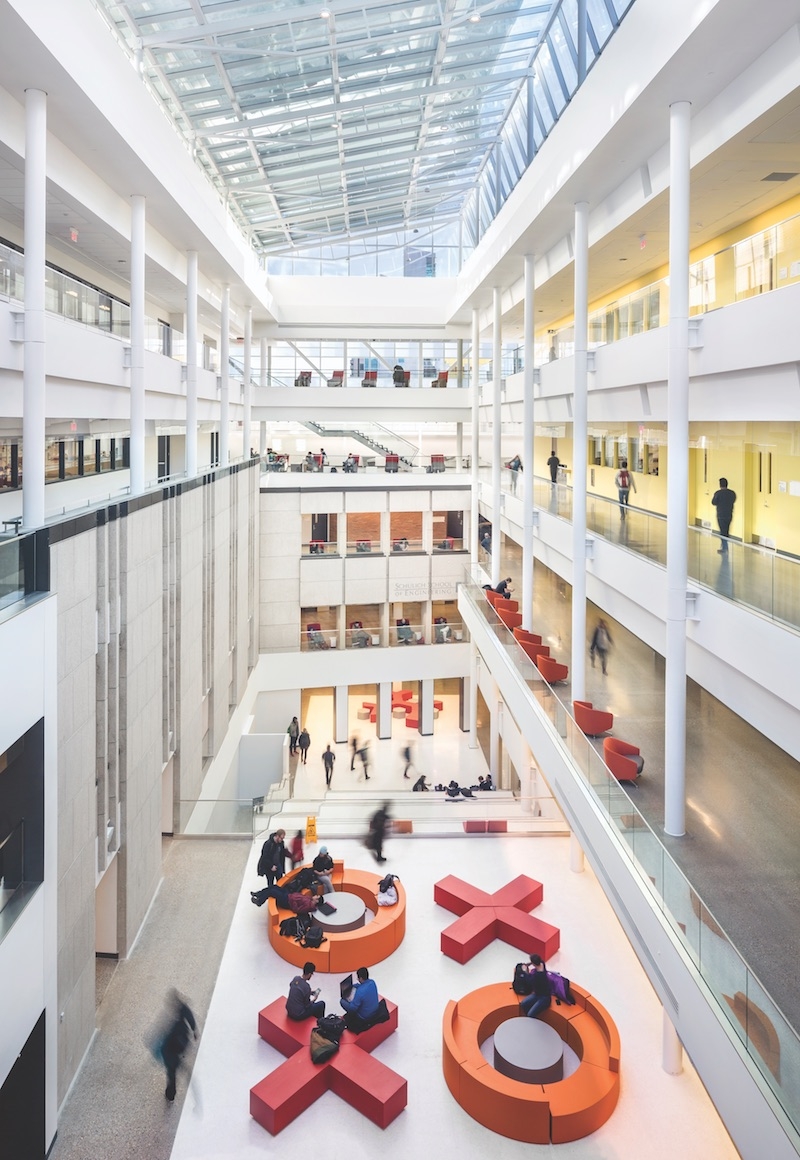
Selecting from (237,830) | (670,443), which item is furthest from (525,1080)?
(237,830)

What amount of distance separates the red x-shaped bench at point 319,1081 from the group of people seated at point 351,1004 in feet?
0.30

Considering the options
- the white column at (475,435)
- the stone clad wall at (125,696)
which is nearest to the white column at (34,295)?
the stone clad wall at (125,696)

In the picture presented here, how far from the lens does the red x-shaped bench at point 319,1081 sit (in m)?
7.60

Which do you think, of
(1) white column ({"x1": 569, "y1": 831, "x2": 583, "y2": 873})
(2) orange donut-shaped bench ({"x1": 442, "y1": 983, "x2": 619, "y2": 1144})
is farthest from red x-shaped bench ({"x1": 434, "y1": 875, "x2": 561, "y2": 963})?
(2) orange donut-shaped bench ({"x1": 442, "y1": 983, "x2": 619, "y2": 1144})

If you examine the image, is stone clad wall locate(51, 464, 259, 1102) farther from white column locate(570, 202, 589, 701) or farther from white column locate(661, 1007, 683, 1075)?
white column locate(661, 1007, 683, 1075)

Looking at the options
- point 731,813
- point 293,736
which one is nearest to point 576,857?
point 731,813

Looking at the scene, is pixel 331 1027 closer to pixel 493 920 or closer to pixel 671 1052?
pixel 493 920

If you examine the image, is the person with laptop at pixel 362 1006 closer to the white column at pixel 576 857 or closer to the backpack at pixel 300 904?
the backpack at pixel 300 904

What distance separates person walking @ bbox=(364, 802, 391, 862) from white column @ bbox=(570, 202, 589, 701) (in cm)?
367

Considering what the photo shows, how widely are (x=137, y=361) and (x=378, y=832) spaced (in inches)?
290

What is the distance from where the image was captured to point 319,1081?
8000 millimetres

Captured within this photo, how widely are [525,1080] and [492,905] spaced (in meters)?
3.11

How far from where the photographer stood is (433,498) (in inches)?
955

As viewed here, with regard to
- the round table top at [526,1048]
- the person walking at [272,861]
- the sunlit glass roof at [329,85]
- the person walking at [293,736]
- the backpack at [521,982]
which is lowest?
the person walking at [293,736]
